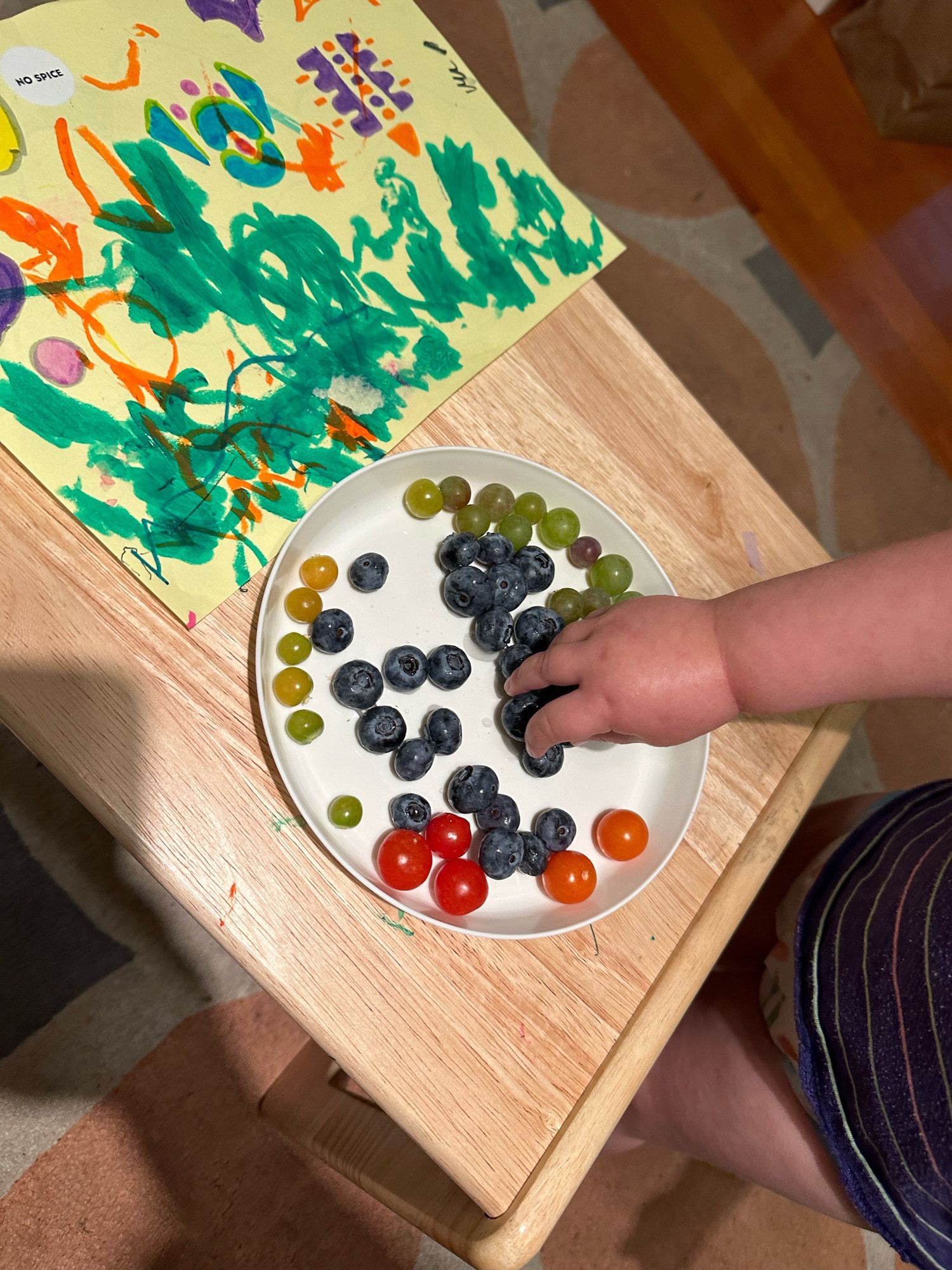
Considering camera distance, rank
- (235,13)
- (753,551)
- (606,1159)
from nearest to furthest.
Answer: (235,13) → (753,551) → (606,1159)

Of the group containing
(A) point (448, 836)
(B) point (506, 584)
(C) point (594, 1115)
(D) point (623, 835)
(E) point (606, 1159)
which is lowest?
(E) point (606, 1159)

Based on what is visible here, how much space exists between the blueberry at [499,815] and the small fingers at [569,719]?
0.18 feet

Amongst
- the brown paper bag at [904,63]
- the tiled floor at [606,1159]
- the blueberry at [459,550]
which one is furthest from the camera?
the brown paper bag at [904,63]

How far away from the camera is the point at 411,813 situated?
0.61 m

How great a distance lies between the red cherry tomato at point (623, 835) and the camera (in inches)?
25.4

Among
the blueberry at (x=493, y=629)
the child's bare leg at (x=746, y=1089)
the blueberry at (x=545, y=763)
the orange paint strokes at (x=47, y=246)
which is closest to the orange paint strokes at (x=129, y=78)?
the orange paint strokes at (x=47, y=246)

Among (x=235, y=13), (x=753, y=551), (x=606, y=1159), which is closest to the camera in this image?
(x=235, y=13)

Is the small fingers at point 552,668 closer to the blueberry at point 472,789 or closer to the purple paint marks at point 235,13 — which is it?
the blueberry at point 472,789

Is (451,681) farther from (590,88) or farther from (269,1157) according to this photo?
(590,88)

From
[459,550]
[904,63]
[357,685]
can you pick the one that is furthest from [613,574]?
[904,63]

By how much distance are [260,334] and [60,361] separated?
0.48ft

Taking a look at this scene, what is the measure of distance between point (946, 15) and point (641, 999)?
4.73ft

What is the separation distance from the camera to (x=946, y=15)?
3.89ft

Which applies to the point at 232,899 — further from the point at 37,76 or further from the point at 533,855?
the point at 37,76
